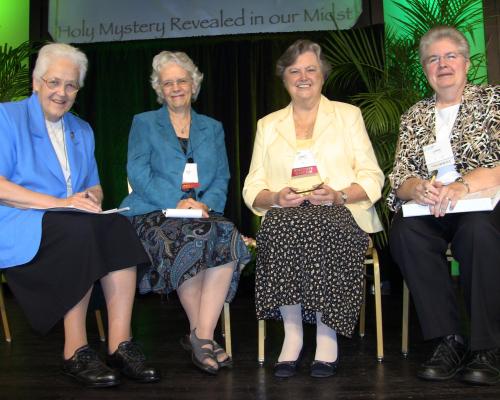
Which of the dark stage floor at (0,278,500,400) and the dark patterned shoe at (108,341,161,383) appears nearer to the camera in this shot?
the dark stage floor at (0,278,500,400)

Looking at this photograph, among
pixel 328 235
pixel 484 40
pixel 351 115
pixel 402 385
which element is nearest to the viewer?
pixel 402 385

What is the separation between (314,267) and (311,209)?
276mm

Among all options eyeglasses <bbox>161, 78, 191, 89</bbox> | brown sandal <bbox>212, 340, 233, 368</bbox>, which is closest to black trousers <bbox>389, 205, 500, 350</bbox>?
brown sandal <bbox>212, 340, 233, 368</bbox>

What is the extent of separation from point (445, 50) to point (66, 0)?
3.85m

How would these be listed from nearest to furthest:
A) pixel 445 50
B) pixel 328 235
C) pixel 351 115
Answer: pixel 328 235
pixel 445 50
pixel 351 115

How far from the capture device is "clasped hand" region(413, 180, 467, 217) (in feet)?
7.38

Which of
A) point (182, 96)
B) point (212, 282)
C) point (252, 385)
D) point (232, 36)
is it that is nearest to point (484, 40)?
point (232, 36)

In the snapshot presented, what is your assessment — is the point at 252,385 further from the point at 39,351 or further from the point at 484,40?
the point at 484,40

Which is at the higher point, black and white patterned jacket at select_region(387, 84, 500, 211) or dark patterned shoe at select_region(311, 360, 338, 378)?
black and white patterned jacket at select_region(387, 84, 500, 211)

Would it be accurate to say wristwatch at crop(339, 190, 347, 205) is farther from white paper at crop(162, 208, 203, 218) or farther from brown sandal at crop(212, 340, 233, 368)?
brown sandal at crop(212, 340, 233, 368)

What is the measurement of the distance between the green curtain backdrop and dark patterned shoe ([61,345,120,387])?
280 centimetres

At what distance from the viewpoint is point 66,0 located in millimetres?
5215

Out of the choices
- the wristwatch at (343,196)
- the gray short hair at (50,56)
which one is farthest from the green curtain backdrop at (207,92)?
the gray short hair at (50,56)

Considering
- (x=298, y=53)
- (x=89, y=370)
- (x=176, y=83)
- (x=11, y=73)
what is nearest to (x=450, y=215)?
(x=298, y=53)
